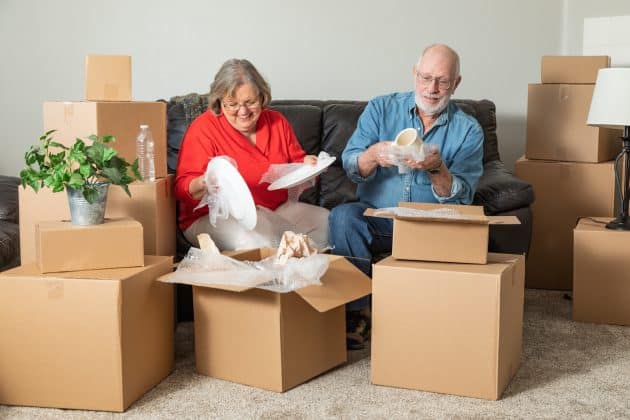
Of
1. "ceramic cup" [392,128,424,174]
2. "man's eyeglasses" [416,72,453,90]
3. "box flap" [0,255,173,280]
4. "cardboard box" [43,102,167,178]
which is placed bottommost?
"box flap" [0,255,173,280]

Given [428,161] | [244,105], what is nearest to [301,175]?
[244,105]

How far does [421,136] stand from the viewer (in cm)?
310

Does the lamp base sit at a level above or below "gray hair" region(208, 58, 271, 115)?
below

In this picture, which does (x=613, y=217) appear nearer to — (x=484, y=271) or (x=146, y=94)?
(x=484, y=271)

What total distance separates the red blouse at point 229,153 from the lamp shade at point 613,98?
119 cm

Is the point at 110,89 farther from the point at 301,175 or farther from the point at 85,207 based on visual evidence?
the point at 301,175

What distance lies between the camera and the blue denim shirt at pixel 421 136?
3018 millimetres

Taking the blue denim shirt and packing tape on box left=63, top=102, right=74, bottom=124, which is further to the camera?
the blue denim shirt

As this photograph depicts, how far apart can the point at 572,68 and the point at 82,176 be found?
7.45 ft

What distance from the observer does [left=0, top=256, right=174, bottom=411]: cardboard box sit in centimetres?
225

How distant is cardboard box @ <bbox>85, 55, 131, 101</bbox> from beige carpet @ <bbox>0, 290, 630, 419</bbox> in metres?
0.90

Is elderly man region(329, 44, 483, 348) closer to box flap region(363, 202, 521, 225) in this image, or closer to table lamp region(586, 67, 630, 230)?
box flap region(363, 202, 521, 225)

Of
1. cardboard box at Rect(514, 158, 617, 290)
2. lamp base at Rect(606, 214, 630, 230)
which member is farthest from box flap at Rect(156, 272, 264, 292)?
cardboard box at Rect(514, 158, 617, 290)

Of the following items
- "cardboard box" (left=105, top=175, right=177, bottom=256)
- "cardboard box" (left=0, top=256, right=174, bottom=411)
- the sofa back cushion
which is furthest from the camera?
the sofa back cushion
